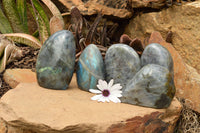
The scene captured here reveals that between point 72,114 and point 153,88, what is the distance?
41cm

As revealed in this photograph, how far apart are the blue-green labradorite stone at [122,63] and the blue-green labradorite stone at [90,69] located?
2.2 inches

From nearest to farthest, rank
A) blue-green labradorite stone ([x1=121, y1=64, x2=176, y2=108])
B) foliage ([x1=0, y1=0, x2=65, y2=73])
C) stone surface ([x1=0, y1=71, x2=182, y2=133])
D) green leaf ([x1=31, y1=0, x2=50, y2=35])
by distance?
stone surface ([x1=0, y1=71, x2=182, y2=133])
blue-green labradorite stone ([x1=121, y1=64, x2=176, y2=108])
foliage ([x1=0, y1=0, x2=65, y2=73])
green leaf ([x1=31, y1=0, x2=50, y2=35])

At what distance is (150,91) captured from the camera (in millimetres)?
1271

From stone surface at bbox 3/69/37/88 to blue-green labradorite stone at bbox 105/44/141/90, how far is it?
1.79ft

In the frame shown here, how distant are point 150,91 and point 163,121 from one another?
0.17 meters

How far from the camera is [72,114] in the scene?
1.16 meters

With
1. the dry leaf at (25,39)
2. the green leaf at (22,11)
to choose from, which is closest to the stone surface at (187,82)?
the dry leaf at (25,39)

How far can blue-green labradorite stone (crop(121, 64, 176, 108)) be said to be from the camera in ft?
4.14

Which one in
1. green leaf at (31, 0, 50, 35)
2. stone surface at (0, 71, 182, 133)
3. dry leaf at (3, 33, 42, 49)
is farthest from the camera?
green leaf at (31, 0, 50, 35)

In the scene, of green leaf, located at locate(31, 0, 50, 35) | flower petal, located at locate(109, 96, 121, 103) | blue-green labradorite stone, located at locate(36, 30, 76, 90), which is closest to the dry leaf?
green leaf, located at locate(31, 0, 50, 35)

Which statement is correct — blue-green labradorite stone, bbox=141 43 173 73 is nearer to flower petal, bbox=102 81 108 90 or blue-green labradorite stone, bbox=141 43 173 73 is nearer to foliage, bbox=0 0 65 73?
flower petal, bbox=102 81 108 90

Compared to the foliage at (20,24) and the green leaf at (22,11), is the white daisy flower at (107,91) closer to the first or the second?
the foliage at (20,24)

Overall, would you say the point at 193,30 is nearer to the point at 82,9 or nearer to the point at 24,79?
the point at 82,9

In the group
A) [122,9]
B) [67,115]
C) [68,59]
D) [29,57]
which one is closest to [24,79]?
[29,57]
